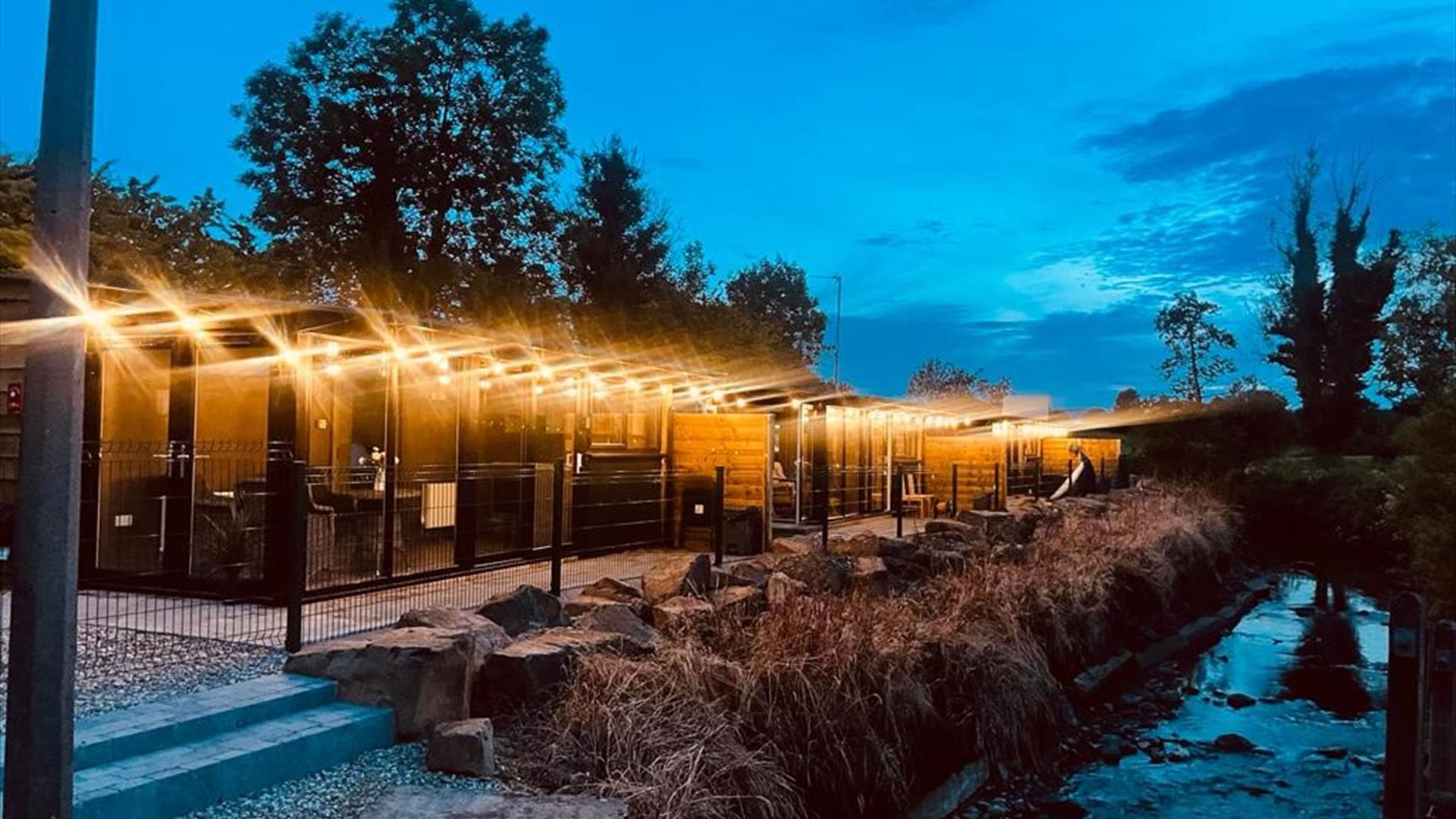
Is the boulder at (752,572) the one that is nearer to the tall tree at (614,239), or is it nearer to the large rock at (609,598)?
the large rock at (609,598)

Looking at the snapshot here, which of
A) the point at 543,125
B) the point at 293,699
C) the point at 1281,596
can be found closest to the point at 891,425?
the point at 1281,596

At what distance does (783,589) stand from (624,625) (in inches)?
86.0

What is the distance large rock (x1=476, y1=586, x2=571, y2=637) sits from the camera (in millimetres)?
7172

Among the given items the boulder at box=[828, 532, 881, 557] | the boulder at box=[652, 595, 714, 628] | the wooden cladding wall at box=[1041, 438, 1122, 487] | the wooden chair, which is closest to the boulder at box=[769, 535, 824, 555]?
the boulder at box=[828, 532, 881, 557]

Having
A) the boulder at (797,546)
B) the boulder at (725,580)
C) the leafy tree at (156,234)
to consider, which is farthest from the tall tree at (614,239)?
the boulder at (725,580)

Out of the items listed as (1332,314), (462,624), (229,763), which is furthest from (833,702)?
(1332,314)

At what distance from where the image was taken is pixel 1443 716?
576 cm

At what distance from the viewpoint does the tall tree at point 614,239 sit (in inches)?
1122

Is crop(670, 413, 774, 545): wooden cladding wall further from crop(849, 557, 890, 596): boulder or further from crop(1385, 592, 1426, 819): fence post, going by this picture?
crop(1385, 592, 1426, 819): fence post

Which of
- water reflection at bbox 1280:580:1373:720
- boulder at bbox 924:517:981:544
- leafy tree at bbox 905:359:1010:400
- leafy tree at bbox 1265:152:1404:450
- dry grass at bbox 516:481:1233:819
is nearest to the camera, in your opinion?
dry grass at bbox 516:481:1233:819

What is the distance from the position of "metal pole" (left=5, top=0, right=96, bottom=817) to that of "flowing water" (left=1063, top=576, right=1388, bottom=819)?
24.3 ft

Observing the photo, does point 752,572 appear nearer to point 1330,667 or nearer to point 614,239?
point 1330,667

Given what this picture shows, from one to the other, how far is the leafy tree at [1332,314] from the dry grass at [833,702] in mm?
27442

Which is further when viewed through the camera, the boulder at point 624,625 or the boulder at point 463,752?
the boulder at point 624,625
